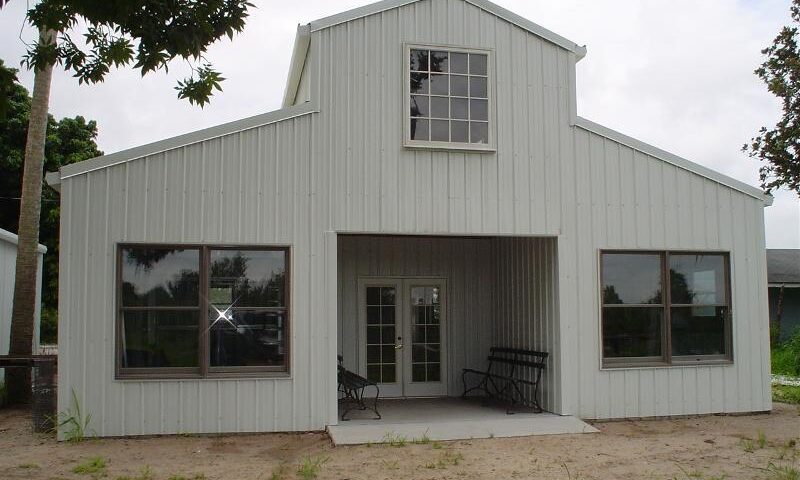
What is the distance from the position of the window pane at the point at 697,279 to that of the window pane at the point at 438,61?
14.4ft

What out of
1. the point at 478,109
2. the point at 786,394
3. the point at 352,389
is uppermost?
the point at 478,109

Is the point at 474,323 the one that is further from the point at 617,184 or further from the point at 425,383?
the point at 617,184

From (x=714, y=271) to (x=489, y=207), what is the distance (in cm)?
A: 375

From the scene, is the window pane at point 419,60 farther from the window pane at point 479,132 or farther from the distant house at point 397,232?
the window pane at point 479,132

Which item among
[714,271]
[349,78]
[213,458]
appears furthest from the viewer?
[714,271]

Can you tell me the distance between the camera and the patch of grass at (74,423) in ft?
30.6

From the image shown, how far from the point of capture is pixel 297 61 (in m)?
11.7

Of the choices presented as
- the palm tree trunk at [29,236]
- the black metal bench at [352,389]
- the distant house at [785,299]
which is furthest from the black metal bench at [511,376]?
the distant house at [785,299]

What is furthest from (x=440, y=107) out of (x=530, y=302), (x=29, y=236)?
(x=29, y=236)

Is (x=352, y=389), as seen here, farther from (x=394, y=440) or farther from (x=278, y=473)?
(x=278, y=473)

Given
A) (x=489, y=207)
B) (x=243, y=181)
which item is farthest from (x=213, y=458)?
(x=489, y=207)

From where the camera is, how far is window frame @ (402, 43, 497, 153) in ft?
34.2

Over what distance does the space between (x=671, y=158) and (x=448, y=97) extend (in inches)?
138

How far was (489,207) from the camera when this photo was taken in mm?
10602
